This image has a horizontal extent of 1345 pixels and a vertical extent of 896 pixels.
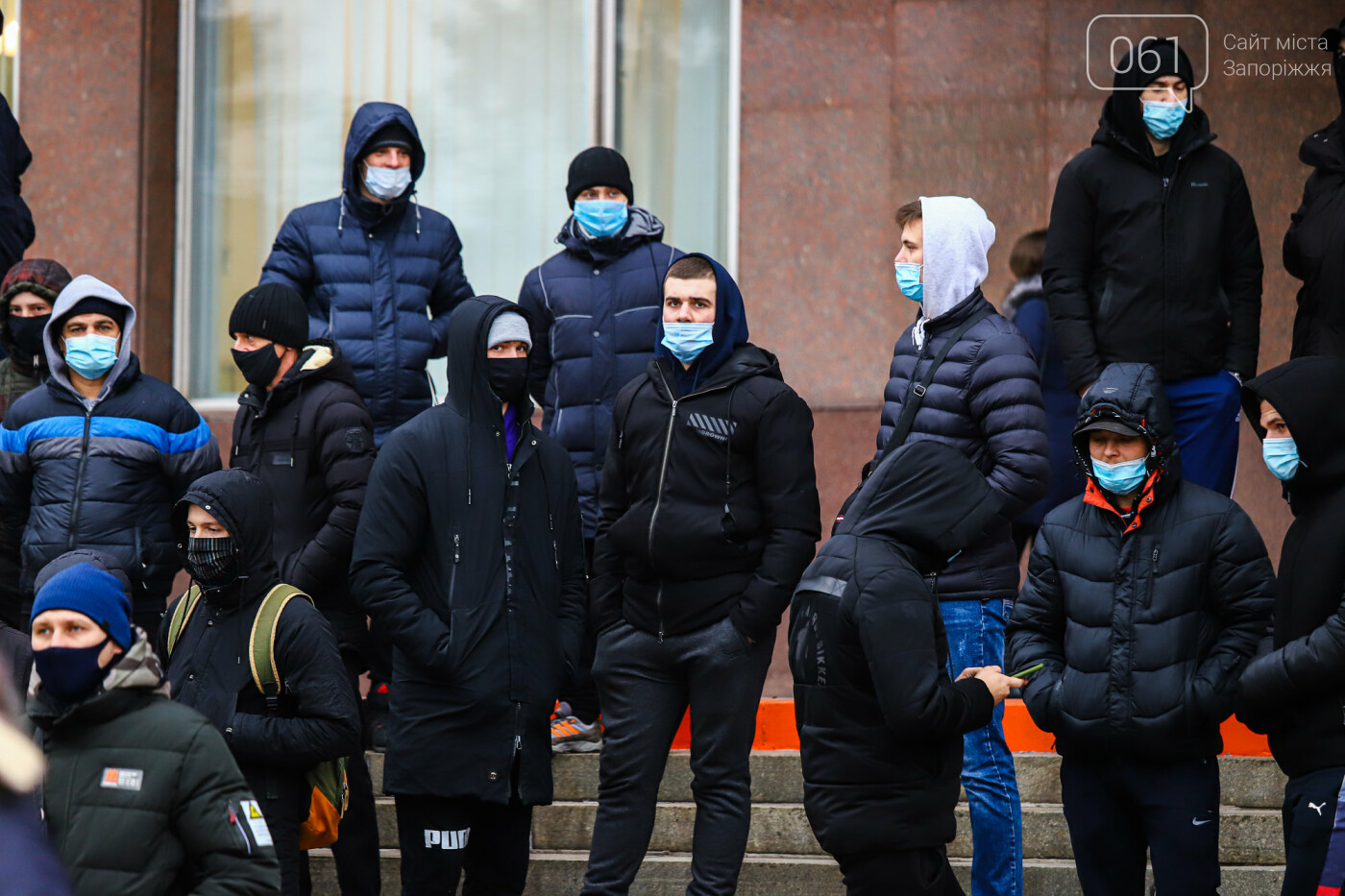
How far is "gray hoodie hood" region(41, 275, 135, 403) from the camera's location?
662 centimetres

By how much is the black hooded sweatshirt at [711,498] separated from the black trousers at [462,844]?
0.77m

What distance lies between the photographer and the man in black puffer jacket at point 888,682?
4.55 metres

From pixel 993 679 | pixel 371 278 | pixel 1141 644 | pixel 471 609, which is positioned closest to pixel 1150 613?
pixel 1141 644

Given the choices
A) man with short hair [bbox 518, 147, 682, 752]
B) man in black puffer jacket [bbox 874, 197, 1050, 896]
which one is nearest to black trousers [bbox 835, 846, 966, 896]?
man in black puffer jacket [bbox 874, 197, 1050, 896]

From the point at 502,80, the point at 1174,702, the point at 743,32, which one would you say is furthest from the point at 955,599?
the point at 502,80

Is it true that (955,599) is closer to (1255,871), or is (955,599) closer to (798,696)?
(798,696)

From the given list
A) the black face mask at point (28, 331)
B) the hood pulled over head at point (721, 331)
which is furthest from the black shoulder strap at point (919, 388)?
the black face mask at point (28, 331)

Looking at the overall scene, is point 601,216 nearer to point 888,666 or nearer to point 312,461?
point 312,461

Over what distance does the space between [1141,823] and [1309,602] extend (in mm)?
885

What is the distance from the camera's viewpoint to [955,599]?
19.2ft

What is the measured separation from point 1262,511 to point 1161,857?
404cm

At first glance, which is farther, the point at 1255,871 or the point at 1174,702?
the point at 1255,871

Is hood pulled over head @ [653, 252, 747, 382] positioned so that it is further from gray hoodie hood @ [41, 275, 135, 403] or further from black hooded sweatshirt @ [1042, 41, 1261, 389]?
gray hoodie hood @ [41, 275, 135, 403]

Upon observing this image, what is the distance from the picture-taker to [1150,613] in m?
5.23
